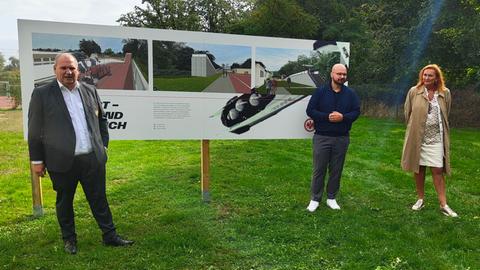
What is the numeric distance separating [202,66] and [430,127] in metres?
2.87

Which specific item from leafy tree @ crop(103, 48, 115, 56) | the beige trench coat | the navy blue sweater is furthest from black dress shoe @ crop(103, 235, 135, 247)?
the beige trench coat

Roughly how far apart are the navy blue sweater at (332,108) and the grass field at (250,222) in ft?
3.43

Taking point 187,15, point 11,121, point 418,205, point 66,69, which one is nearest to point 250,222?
point 418,205

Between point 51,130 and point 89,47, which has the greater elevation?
point 89,47

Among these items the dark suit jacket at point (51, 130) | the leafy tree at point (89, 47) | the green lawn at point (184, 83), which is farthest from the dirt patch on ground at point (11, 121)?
the dark suit jacket at point (51, 130)

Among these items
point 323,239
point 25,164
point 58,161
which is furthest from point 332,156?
point 25,164

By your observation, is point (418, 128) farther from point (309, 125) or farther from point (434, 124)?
point (309, 125)

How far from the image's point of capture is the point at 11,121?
14250mm

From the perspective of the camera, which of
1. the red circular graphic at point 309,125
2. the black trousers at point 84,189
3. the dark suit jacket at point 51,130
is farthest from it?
the red circular graphic at point 309,125

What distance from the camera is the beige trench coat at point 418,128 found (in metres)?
5.13

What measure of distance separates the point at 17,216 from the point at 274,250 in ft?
10.5

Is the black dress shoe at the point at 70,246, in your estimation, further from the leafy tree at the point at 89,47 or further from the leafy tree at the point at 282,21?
the leafy tree at the point at 282,21

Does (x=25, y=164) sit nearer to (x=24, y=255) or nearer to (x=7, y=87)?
(x=24, y=255)

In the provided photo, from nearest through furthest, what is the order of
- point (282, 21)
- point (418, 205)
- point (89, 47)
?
point (89, 47) → point (418, 205) → point (282, 21)
